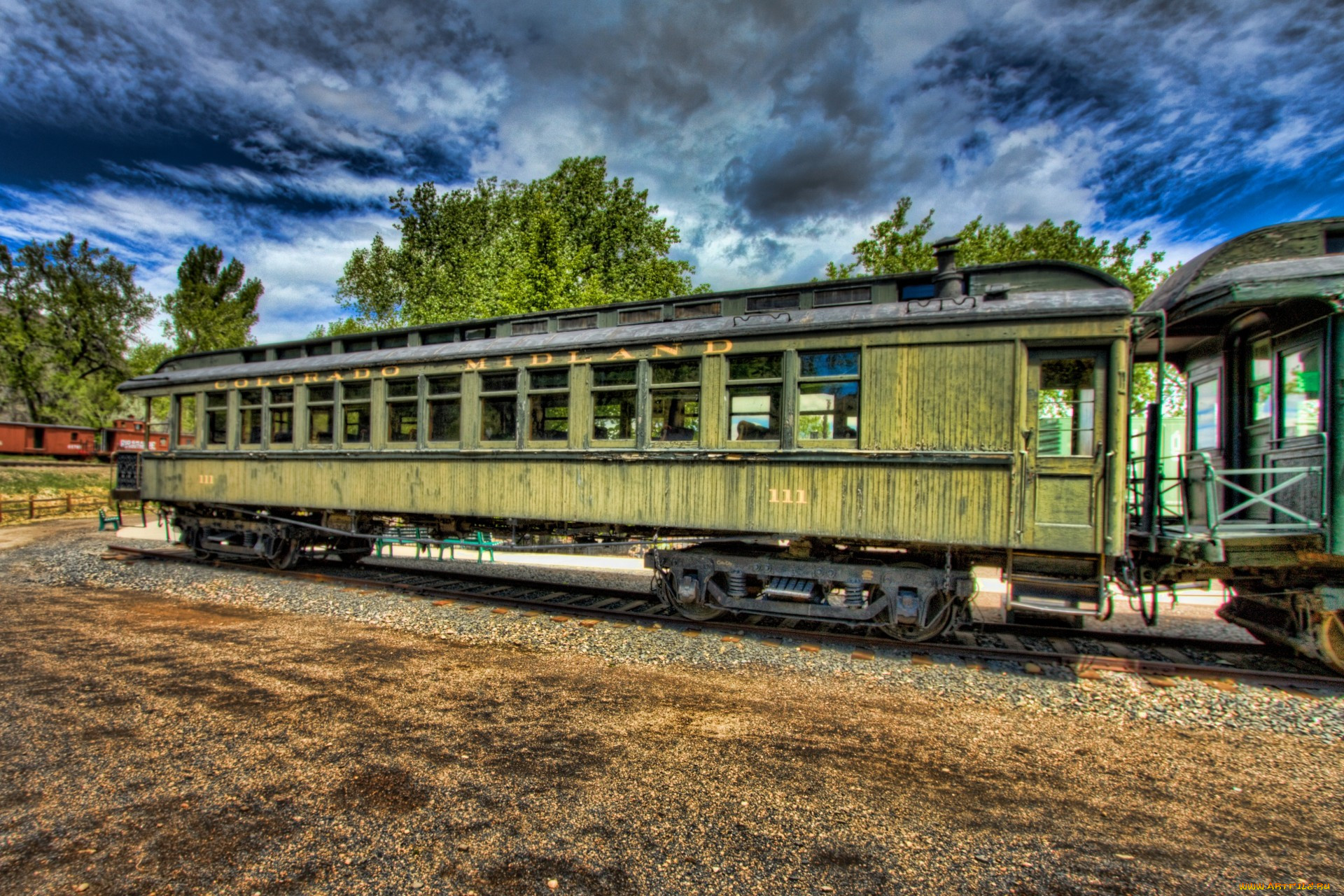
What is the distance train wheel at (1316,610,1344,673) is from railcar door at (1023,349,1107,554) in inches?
95.2

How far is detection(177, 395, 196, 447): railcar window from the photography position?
11414mm

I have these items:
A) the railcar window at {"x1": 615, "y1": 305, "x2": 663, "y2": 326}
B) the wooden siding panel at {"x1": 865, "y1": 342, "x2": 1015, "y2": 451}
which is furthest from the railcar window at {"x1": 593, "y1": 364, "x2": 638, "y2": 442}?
the wooden siding panel at {"x1": 865, "y1": 342, "x2": 1015, "y2": 451}

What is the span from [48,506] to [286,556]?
65.3 feet

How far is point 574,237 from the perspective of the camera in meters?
29.0

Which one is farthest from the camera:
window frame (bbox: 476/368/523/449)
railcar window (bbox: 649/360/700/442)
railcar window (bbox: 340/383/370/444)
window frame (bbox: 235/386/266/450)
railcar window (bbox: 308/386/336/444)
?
window frame (bbox: 235/386/266/450)

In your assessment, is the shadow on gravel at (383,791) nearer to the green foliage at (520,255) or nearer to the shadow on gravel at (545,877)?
the shadow on gravel at (545,877)

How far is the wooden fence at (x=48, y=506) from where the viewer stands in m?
20.7

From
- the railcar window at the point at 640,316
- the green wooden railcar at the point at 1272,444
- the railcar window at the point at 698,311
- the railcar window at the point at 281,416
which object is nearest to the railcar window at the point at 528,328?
the railcar window at the point at 640,316

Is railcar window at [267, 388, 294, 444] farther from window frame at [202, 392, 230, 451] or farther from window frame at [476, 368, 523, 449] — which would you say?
window frame at [476, 368, 523, 449]

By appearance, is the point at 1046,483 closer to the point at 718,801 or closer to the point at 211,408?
the point at 718,801

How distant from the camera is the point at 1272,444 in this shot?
6227 millimetres

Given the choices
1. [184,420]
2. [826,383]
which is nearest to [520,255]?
[184,420]

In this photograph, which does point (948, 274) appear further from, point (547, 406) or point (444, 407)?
point (444, 407)

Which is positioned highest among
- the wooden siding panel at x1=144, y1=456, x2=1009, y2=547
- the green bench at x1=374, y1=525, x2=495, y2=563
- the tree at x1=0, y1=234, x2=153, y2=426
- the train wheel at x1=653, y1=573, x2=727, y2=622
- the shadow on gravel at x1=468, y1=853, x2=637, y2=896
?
the tree at x1=0, y1=234, x2=153, y2=426
